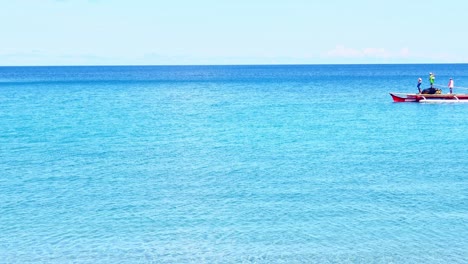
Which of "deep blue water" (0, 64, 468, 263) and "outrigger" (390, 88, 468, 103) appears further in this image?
"outrigger" (390, 88, 468, 103)

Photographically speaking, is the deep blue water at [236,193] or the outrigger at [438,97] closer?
the deep blue water at [236,193]

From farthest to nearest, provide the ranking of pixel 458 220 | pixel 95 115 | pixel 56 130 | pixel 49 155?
pixel 95 115
pixel 56 130
pixel 49 155
pixel 458 220

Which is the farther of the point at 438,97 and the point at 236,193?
the point at 438,97

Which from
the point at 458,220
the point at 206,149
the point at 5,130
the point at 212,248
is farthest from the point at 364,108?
the point at 212,248

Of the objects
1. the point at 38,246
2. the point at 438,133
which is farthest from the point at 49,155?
the point at 438,133

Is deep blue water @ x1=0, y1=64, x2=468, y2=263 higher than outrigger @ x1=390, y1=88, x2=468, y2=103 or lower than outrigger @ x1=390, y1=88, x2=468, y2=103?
lower

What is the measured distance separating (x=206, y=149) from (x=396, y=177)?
10.8 metres

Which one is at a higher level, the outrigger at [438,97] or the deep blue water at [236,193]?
the outrigger at [438,97]

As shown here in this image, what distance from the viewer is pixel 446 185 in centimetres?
2169

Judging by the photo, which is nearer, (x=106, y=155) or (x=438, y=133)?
(x=106, y=155)

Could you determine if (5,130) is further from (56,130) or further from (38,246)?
(38,246)

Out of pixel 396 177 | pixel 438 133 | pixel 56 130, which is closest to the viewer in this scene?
pixel 396 177

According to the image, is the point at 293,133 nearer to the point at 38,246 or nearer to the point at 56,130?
the point at 56,130

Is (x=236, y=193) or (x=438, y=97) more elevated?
(x=438, y=97)
